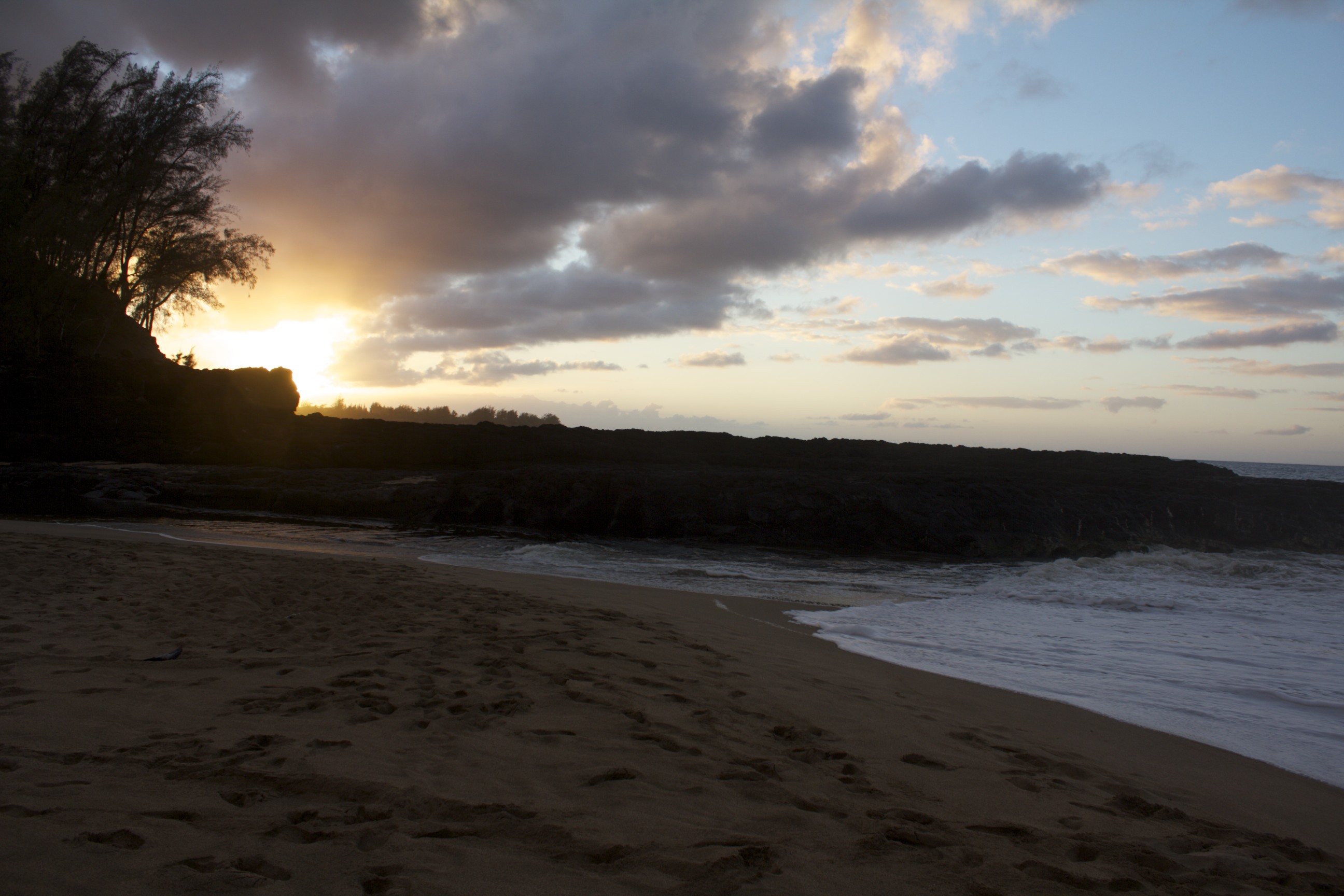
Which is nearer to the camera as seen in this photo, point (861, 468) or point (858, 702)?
point (858, 702)

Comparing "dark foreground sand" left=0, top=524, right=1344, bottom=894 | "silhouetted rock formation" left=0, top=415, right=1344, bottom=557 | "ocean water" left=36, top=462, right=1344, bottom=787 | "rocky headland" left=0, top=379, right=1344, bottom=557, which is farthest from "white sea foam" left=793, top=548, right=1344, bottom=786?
"rocky headland" left=0, top=379, right=1344, bottom=557

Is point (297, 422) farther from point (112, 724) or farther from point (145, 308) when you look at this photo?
point (112, 724)

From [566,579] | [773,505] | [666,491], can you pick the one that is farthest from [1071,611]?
[666,491]

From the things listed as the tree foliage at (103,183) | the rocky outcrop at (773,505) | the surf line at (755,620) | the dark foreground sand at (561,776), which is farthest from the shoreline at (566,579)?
the tree foliage at (103,183)

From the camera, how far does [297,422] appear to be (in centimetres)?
2670

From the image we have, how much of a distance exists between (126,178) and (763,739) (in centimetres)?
3859

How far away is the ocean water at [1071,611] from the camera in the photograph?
5.28 metres

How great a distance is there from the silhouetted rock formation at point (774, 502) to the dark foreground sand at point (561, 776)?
11240 millimetres

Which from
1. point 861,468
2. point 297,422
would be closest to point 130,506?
point 297,422

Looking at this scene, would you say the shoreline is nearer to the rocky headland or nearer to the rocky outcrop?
the rocky outcrop

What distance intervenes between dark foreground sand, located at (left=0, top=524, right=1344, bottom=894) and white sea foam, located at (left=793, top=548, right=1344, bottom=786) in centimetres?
68

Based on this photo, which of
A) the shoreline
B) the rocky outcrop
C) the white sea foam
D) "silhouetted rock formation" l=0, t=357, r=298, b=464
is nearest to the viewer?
the white sea foam

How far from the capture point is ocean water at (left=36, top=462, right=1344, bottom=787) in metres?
5.28

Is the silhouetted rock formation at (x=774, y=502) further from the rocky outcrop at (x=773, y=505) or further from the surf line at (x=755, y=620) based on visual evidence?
the surf line at (x=755, y=620)
